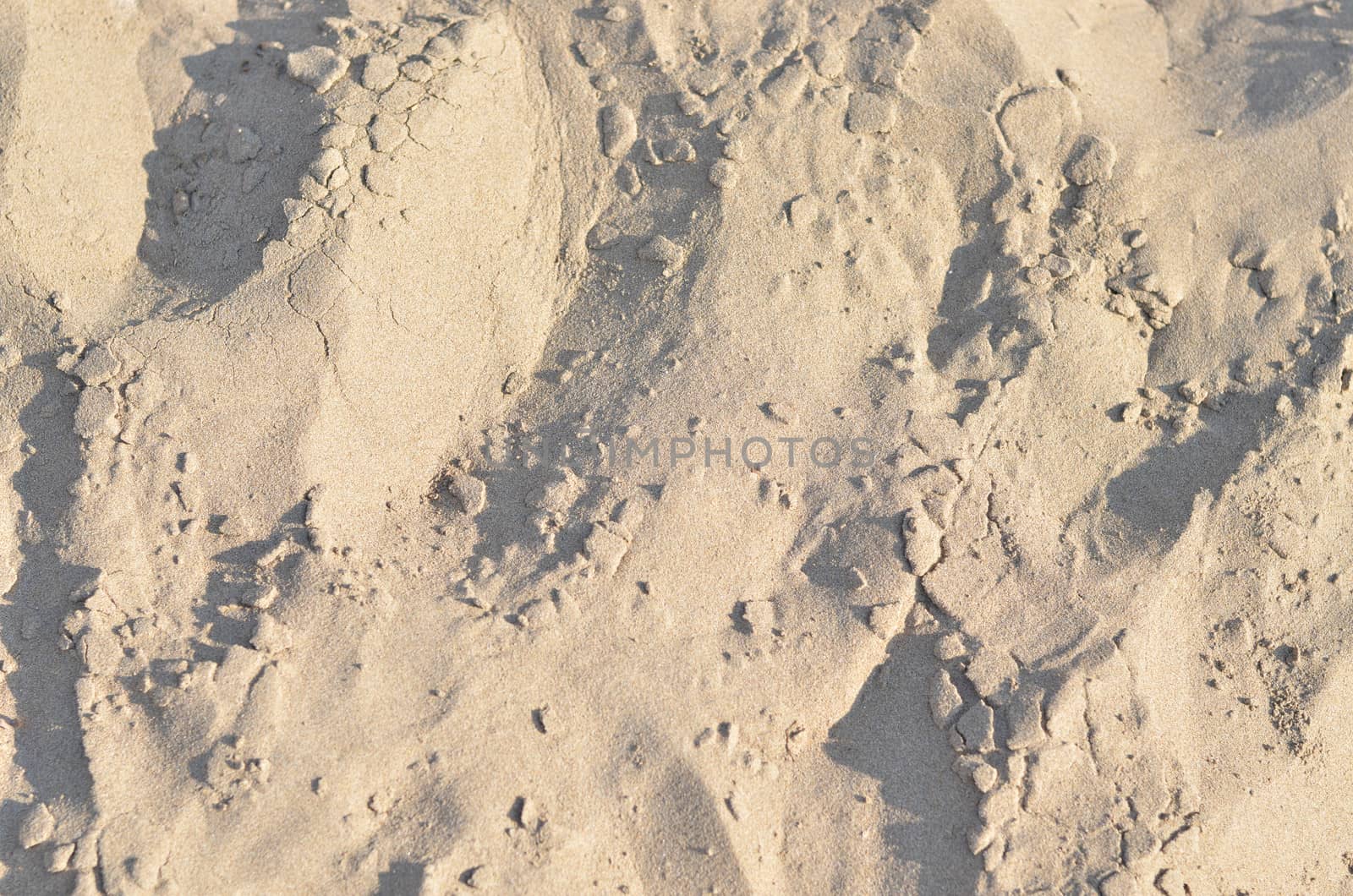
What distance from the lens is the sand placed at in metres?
1.97

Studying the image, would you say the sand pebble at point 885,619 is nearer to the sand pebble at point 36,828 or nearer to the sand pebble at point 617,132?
the sand pebble at point 617,132

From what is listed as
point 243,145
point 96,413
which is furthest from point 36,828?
point 243,145

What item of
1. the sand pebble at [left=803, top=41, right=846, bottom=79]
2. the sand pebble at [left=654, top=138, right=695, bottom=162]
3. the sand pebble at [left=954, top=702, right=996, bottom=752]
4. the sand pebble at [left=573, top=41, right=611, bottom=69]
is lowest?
the sand pebble at [left=954, top=702, right=996, bottom=752]

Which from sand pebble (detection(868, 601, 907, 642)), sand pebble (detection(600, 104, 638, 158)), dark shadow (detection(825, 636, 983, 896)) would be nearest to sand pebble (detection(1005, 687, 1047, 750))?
dark shadow (detection(825, 636, 983, 896))

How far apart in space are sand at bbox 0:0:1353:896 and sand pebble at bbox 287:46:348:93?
0.05ft

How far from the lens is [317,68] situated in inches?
92.6

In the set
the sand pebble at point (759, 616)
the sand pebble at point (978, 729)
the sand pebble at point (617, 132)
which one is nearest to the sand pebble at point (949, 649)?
the sand pebble at point (978, 729)

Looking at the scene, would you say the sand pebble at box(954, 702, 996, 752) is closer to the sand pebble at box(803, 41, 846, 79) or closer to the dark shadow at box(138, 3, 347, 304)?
the sand pebble at box(803, 41, 846, 79)

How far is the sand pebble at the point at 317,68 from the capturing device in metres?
2.34

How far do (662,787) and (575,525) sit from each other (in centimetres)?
56

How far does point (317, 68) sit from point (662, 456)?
4.14ft

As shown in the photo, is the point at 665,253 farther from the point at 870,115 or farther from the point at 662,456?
the point at 870,115

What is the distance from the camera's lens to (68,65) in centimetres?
242

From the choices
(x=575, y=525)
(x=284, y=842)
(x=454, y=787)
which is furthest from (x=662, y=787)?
(x=284, y=842)
